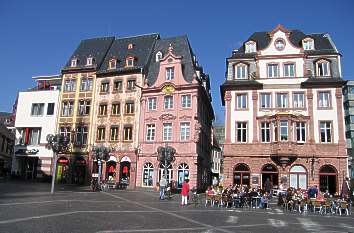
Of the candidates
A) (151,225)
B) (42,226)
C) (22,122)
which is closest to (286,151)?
(151,225)

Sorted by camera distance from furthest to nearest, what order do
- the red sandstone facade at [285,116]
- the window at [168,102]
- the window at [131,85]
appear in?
the window at [131,85]
the window at [168,102]
the red sandstone facade at [285,116]

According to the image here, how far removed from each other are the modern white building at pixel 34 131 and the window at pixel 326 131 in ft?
108

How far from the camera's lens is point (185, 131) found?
127 feet

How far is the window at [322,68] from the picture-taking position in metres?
36.5

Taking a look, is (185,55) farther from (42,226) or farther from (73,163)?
(42,226)

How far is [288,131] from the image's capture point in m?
34.9

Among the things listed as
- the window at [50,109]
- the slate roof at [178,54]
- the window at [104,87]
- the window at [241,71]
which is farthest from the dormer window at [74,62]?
the window at [241,71]

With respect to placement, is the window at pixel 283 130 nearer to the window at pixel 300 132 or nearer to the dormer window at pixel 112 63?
the window at pixel 300 132

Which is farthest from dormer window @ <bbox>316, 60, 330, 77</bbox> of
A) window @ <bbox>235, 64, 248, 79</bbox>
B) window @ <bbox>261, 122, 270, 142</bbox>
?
window @ <bbox>261, 122, 270, 142</bbox>

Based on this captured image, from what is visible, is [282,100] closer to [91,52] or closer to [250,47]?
[250,47]

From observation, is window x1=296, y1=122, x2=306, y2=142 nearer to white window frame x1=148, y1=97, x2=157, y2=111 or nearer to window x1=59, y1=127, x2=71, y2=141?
white window frame x1=148, y1=97, x2=157, y2=111

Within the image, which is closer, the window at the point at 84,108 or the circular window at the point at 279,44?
the circular window at the point at 279,44

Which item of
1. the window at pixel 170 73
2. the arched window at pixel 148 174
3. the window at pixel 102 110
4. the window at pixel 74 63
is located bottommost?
the arched window at pixel 148 174

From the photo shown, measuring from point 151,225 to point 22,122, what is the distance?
41228mm
